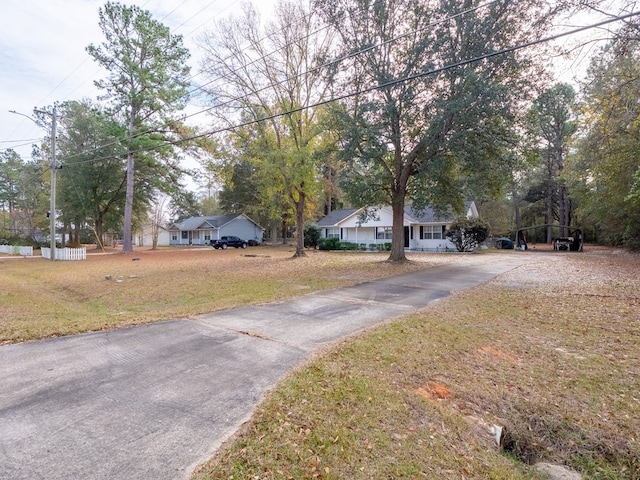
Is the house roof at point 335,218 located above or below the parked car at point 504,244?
above

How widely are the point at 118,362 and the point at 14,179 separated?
48.5 m

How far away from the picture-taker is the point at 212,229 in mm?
43812

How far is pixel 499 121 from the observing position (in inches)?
521

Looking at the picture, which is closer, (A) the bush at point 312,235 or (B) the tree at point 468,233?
(B) the tree at point 468,233

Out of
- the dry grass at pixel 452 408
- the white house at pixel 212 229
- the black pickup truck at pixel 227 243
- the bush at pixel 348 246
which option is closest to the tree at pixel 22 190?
the white house at pixel 212 229

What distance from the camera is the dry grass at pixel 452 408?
258 centimetres

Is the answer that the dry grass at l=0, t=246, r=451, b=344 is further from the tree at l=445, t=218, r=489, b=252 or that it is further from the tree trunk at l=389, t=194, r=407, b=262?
the tree at l=445, t=218, r=489, b=252

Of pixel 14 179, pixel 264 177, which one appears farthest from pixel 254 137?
pixel 14 179

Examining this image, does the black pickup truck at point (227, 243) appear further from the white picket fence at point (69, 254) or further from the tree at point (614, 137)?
the tree at point (614, 137)

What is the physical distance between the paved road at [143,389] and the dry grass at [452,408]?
0.36m

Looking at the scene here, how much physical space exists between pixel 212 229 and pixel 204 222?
93.2 inches

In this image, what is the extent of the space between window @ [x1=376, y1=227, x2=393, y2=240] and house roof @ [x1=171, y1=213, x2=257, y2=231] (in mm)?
20653

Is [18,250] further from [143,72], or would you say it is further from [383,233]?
[383,233]

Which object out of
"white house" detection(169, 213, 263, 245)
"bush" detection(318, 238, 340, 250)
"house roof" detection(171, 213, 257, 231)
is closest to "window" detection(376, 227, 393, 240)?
"bush" detection(318, 238, 340, 250)
